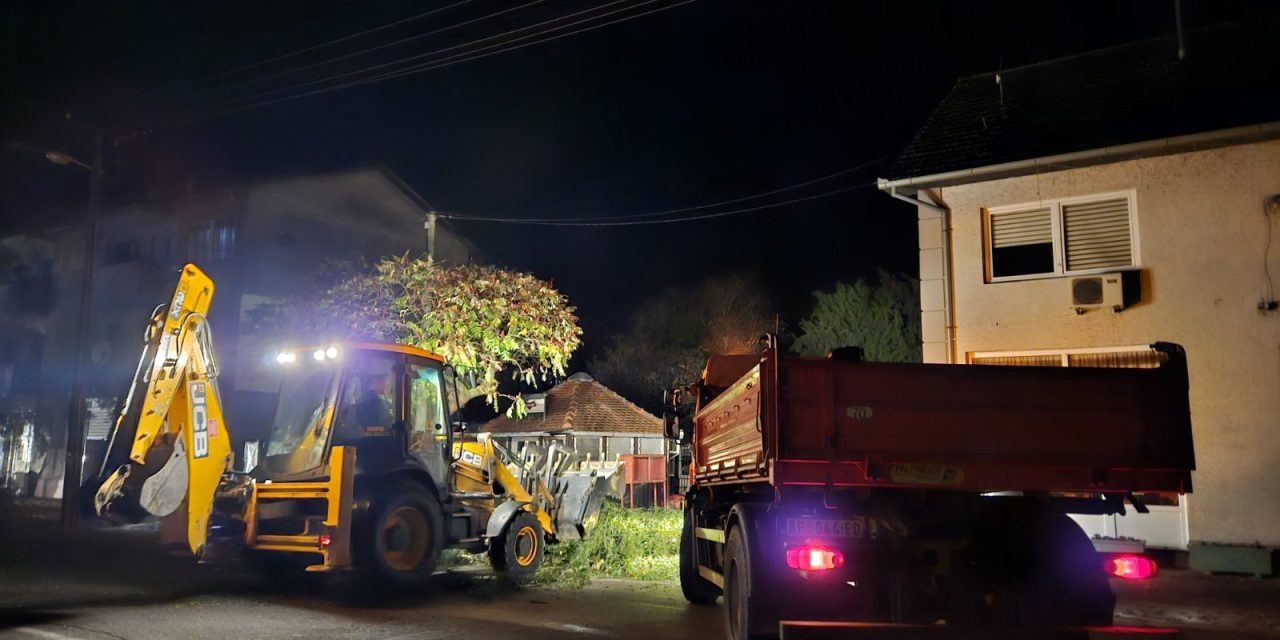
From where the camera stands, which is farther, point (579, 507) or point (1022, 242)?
point (579, 507)

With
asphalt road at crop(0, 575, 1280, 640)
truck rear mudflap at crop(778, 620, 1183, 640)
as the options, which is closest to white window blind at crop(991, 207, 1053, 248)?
asphalt road at crop(0, 575, 1280, 640)

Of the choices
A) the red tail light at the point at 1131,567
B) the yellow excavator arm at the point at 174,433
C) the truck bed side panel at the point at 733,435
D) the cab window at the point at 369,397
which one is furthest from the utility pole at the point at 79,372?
the red tail light at the point at 1131,567

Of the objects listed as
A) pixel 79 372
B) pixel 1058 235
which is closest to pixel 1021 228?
pixel 1058 235

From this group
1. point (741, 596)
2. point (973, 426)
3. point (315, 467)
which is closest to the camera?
point (973, 426)

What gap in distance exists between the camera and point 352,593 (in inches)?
462

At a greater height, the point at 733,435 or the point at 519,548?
the point at 733,435

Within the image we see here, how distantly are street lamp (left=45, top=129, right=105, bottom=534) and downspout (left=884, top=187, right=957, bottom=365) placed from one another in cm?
1577

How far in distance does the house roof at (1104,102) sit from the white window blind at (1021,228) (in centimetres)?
95

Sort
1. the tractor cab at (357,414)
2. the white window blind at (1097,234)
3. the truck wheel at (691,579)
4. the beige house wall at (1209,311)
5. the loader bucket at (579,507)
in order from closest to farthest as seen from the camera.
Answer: the truck wheel at (691,579) → the tractor cab at (357,414) → the beige house wall at (1209,311) → the white window blind at (1097,234) → the loader bucket at (579,507)

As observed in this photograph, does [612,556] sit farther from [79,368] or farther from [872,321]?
[872,321]

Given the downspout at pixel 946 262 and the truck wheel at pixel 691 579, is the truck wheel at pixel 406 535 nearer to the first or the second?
the truck wheel at pixel 691 579

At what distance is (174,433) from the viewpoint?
438 inches

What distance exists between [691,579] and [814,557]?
494 centimetres

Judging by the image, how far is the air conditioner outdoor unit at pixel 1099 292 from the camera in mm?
13273
